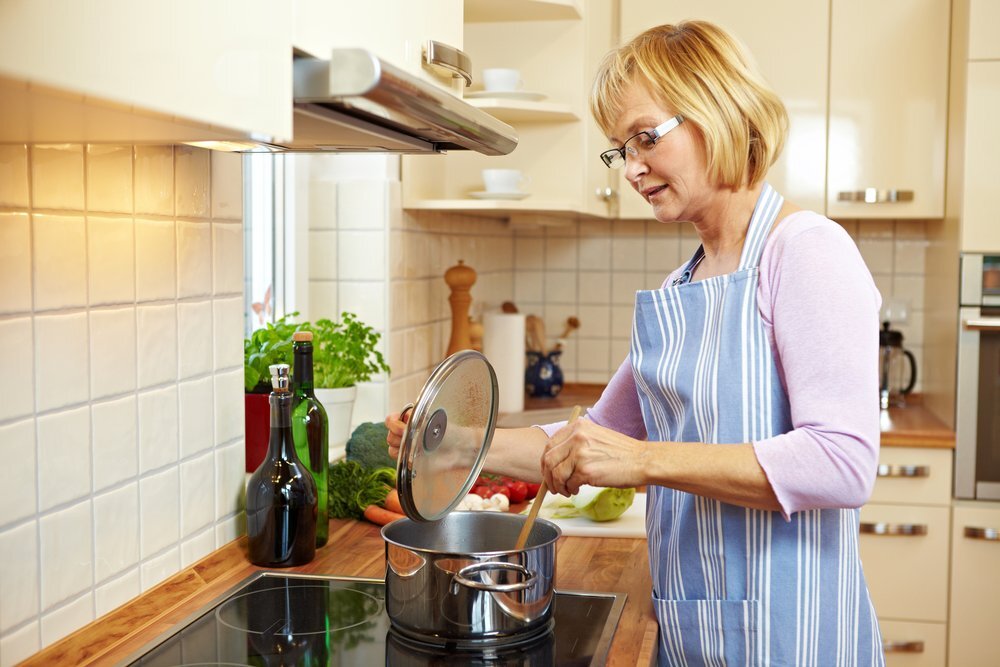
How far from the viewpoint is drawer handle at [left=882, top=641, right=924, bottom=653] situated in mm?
2754

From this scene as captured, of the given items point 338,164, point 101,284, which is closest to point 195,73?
point 101,284

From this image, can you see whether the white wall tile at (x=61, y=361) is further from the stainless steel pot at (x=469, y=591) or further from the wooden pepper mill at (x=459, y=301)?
the wooden pepper mill at (x=459, y=301)

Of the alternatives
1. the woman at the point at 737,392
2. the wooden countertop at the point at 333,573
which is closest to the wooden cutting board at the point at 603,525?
the wooden countertop at the point at 333,573

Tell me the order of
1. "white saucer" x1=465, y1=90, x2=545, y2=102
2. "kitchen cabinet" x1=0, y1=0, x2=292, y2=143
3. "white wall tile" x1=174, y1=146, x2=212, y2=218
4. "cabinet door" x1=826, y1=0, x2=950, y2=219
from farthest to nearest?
"cabinet door" x1=826, y1=0, x2=950, y2=219
"white saucer" x1=465, y1=90, x2=545, y2=102
"white wall tile" x1=174, y1=146, x2=212, y2=218
"kitchen cabinet" x1=0, y1=0, x2=292, y2=143

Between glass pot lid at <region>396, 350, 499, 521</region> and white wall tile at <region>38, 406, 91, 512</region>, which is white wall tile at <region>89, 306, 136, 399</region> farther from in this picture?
glass pot lid at <region>396, 350, 499, 521</region>

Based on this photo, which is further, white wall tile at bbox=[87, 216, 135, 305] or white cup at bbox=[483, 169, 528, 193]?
white cup at bbox=[483, 169, 528, 193]

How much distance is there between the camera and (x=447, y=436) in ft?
4.18

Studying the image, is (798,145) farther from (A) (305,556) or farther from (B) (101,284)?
(B) (101,284)

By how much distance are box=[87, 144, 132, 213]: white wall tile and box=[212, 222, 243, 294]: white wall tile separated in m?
0.23

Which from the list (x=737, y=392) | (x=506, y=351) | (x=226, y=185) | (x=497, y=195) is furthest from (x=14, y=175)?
(x=506, y=351)

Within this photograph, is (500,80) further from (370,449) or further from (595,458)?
(595,458)

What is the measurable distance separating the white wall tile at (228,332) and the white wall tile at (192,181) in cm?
14

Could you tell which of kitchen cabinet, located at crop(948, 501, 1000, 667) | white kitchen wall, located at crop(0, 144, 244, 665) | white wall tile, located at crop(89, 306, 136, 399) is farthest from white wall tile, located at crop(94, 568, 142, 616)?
kitchen cabinet, located at crop(948, 501, 1000, 667)

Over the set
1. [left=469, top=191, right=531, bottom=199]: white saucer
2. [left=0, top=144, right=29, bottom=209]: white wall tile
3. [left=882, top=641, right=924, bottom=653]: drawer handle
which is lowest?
[left=882, top=641, right=924, bottom=653]: drawer handle
